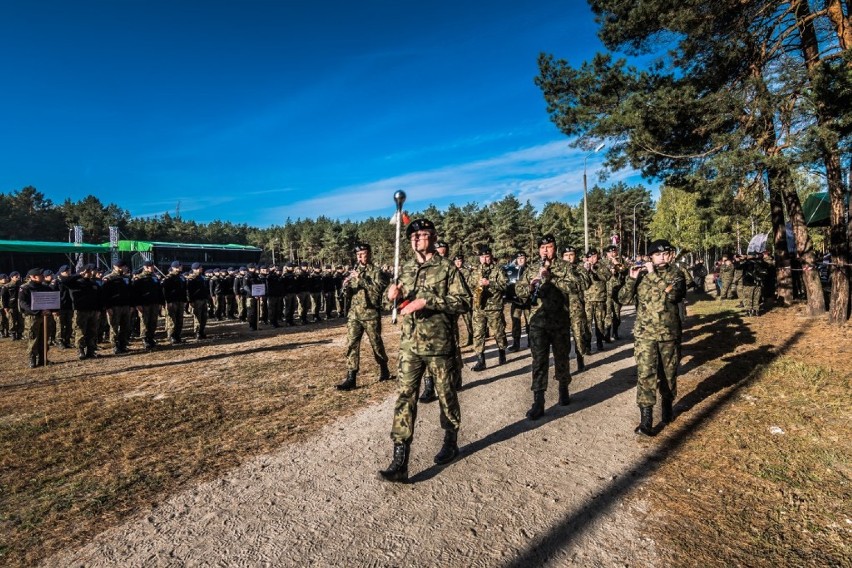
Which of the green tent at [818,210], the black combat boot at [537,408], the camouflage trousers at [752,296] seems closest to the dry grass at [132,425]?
the black combat boot at [537,408]

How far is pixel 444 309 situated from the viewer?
13.4ft

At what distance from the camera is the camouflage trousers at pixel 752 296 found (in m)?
13.6

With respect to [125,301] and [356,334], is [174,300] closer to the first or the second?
[125,301]

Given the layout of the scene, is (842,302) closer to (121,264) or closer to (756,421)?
(756,421)

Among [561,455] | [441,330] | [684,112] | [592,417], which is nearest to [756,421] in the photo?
[592,417]

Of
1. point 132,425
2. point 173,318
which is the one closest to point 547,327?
point 132,425

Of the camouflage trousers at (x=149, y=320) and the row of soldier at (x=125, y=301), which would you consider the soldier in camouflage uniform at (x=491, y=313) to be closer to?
the row of soldier at (x=125, y=301)

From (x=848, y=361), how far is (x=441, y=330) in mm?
7892

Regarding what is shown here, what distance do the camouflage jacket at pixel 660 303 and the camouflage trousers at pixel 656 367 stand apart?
0.31ft

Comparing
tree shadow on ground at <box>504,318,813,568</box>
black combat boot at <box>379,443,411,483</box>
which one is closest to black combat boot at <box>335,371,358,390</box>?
black combat boot at <box>379,443,411,483</box>

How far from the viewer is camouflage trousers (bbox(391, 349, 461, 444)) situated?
4043 mm

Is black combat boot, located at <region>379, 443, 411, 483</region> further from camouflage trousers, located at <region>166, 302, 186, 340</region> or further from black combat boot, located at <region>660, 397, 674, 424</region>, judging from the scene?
camouflage trousers, located at <region>166, 302, 186, 340</region>

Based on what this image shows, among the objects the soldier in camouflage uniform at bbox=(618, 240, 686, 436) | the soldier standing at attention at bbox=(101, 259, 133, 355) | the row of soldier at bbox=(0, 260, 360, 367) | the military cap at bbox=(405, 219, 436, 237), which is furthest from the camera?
the soldier standing at attention at bbox=(101, 259, 133, 355)

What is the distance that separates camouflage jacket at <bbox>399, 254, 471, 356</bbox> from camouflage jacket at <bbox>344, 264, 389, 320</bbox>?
9.02 feet
